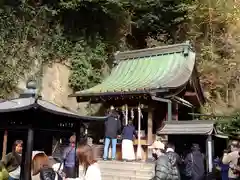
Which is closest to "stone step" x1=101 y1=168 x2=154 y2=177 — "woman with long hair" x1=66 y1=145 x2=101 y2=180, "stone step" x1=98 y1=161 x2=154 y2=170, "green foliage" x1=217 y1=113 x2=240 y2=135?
"stone step" x1=98 y1=161 x2=154 y2=170

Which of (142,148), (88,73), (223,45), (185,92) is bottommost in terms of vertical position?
(142,148)

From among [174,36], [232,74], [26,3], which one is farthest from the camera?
[174,36]

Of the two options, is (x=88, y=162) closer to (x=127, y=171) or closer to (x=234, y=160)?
(x=234, y=160)

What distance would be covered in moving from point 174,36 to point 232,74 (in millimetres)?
4452

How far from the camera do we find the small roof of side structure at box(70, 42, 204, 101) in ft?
42.3

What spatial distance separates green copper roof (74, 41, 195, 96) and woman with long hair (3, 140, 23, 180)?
7134 millimetres

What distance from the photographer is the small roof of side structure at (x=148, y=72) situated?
12906 mm

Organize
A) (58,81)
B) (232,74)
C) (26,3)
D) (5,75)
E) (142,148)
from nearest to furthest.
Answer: (142,148), (5,75), (26,3), (58,81), (232,74)

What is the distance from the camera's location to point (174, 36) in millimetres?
21312

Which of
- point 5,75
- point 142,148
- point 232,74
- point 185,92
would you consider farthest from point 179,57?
point 5,75

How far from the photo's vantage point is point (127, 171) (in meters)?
10.1

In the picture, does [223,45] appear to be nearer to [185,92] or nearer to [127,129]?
[185,92]

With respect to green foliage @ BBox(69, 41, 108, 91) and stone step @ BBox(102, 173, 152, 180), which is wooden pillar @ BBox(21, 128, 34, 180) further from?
green foliage @ BBox(69, 41, 108, 91)

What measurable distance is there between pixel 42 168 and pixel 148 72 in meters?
10.9
